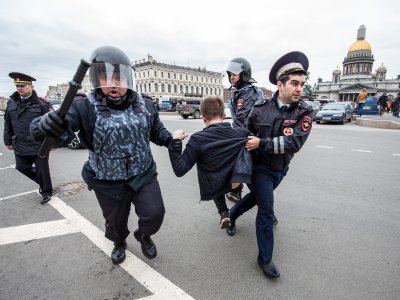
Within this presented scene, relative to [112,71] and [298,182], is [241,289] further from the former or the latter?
[298,182]

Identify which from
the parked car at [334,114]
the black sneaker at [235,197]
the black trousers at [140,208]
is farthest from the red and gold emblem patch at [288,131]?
the parked car at [334,114]

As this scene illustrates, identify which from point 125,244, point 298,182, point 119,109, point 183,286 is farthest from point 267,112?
point 298,182

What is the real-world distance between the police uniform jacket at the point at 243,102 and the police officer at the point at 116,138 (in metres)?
1.38

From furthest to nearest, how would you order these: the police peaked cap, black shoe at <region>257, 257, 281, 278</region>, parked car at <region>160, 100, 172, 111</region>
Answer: parked car at <region>160, 100, 172, 111</region>
the police peaked cap
black shoe at <region>257, 257, 281, 278</region>

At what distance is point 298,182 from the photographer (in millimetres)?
4738

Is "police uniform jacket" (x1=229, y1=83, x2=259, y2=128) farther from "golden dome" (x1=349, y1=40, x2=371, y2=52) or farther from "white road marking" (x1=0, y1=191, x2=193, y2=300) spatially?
"golden dome" (x1=349, y1=40, x2=371, y2=52)

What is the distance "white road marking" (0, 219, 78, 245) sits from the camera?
9.56 ft

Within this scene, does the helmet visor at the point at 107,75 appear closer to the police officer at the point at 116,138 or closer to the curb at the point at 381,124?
the police officer at the point at 116,138

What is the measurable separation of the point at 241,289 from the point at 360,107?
23722mm

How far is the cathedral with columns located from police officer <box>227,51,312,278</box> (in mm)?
88499

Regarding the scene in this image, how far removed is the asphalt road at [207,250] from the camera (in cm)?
207

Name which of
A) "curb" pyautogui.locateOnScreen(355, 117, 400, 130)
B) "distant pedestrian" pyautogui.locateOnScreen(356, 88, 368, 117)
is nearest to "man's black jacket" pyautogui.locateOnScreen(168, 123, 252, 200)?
"curb" pyautogui.locateOnScreen(355, 117, 400, 130)

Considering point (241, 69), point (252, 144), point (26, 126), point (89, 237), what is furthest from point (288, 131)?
point (26, 126)

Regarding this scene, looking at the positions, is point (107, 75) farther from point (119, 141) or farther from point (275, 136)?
point (275, 136)
